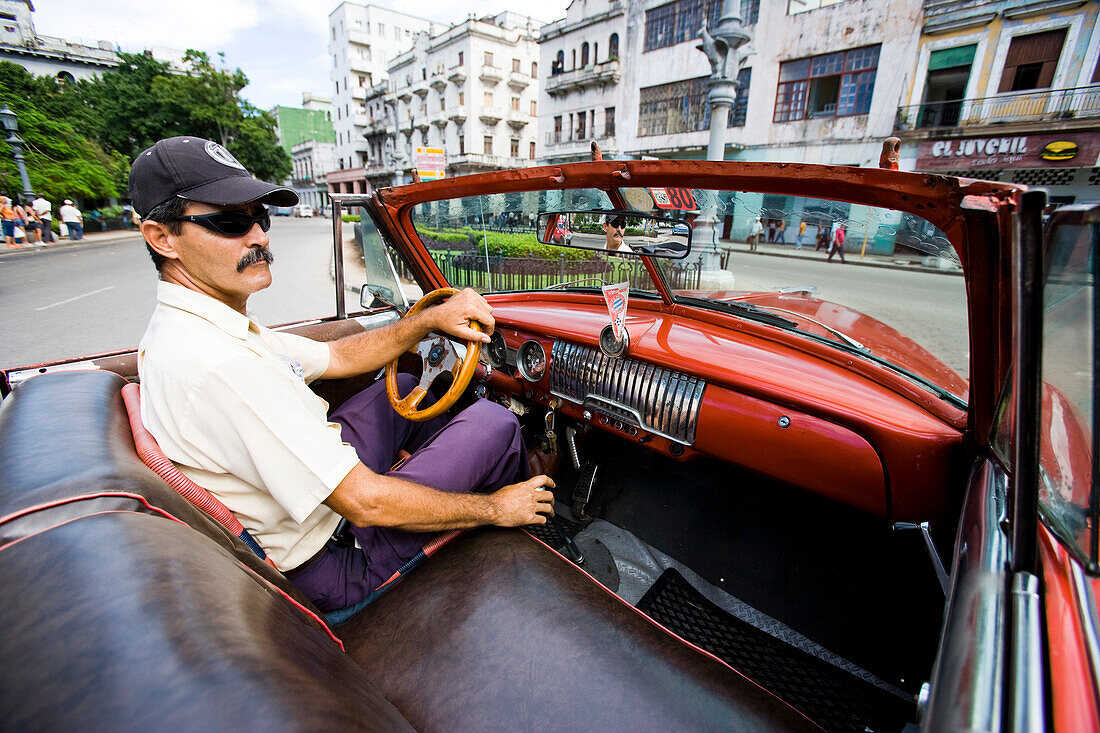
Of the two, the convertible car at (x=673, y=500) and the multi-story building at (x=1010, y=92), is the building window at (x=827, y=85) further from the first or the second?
the convertible car at (x=673, y=500)

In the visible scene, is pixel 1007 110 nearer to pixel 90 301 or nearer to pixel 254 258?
pixel 254 258

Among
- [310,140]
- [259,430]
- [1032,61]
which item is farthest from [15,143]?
[310,140]

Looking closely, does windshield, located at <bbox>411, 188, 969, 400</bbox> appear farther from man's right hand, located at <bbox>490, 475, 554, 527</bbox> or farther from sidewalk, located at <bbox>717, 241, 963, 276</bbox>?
man's right hand, located at <bbox>490, 475, 554, 527</bbox>

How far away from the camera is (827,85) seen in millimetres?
19828

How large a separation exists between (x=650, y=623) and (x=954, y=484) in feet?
3.19

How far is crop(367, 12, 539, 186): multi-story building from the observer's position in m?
41.3

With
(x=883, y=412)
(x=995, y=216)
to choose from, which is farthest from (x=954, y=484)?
(x=995, y=216)

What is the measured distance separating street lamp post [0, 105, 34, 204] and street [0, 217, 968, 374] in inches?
96.4

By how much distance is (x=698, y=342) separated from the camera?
80.3 inches

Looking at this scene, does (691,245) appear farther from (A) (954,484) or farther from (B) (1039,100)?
(B) (1039,100)

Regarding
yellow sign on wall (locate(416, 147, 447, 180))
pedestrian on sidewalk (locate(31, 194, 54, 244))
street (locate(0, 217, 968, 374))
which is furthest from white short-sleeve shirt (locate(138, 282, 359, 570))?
pedestrian on sidewalk (locate(31, 194, 54, 244))

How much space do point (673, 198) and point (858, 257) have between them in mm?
728

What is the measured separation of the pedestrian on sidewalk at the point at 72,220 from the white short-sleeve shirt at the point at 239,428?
26443 millimetres

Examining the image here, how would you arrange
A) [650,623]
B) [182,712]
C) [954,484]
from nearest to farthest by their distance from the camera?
1. [182,712]
2. [650,623]
3. [954,484]
